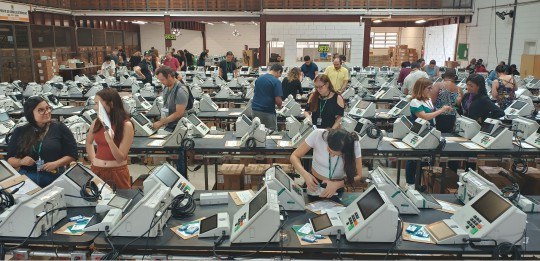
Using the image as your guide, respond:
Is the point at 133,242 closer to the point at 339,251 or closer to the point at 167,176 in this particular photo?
the point at 167,176

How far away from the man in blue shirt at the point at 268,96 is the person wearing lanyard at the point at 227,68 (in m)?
6.35

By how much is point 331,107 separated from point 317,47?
40.3 ft

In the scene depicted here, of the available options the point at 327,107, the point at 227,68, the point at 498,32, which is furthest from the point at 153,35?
the point at 327,107

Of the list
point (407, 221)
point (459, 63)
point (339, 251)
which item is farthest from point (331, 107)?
point (459, 63)

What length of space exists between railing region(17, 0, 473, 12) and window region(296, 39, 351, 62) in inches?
53.5

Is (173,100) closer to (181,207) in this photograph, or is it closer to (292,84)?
(181,207)

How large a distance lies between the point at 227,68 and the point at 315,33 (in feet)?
18.5

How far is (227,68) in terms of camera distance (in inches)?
500

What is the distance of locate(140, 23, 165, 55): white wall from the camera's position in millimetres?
25625

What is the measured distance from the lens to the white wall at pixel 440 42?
776 inches

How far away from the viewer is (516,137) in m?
5.41

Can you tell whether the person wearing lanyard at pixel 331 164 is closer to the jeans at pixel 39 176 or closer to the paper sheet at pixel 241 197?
the paper sheet at pixel 241 197

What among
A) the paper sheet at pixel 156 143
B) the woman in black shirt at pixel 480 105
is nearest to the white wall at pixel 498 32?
the woman in black shirt at pixel 480 105

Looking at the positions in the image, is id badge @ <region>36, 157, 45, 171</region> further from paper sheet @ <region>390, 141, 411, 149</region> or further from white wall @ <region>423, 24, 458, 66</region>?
white wall @ <region>423, 24, 458, 66</region>
